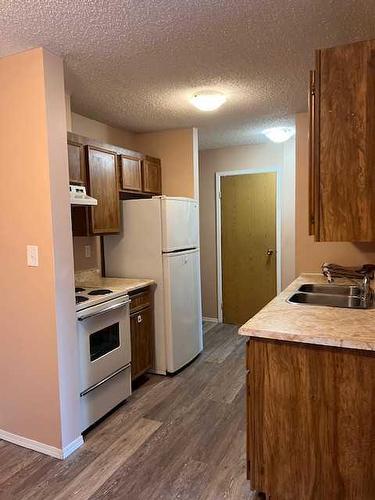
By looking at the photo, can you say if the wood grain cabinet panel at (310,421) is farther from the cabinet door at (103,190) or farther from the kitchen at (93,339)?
the cabinet door at (103,190)

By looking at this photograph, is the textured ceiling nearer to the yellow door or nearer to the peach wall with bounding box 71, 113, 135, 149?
the peach wall with bounding box 71, 113, 135, 149

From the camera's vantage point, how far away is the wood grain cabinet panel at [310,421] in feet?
4.95

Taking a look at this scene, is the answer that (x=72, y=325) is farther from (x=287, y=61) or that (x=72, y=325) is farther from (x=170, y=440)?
(x=287, y=61)

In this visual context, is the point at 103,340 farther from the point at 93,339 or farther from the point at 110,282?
the point at 110,282

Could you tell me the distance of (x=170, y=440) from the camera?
2365 mm

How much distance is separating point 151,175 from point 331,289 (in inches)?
83.6

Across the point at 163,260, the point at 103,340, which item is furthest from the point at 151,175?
the point at 103,340

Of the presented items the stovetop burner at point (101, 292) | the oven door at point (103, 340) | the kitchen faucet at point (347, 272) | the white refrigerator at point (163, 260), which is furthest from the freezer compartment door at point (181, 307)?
the kitchen faucet at point (347, 272)

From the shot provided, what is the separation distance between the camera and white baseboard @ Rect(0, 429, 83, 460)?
2191mm

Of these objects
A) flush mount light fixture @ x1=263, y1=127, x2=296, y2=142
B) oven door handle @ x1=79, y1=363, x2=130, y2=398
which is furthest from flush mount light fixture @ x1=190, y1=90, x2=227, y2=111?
oven door handle @ x1=79, y1=363, x2=130, y2=398

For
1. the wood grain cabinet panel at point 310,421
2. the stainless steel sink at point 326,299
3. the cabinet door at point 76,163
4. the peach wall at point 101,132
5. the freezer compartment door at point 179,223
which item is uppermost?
the peach wall at point 101,132

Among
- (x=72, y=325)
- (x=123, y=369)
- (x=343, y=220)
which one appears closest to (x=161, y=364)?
(x=123, y=369)

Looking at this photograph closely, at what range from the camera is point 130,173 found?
343cm

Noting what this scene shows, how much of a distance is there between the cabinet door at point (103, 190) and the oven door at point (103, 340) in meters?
0.68
